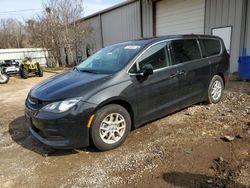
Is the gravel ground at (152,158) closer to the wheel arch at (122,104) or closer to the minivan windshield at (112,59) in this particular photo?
the wheel arch at (122,104)

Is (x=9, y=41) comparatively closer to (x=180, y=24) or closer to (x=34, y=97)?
(x=180, y=24)

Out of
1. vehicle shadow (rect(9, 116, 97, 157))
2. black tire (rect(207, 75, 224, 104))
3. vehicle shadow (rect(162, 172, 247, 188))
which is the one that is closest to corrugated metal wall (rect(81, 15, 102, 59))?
vehicle shadow (rect(9, 116, 97, 157))

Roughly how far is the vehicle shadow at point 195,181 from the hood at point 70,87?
1541mm

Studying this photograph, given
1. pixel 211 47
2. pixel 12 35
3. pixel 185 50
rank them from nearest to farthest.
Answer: pixel 185 50 < pixel 211 47 < pixel 12 35

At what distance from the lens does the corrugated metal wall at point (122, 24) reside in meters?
13.5

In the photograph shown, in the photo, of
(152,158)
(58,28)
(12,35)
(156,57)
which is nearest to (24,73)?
(58,28)

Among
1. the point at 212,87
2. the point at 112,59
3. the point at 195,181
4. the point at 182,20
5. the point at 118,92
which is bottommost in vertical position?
the point at 195,181

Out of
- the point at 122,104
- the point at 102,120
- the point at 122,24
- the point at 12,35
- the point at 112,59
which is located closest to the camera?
the point at 102,120

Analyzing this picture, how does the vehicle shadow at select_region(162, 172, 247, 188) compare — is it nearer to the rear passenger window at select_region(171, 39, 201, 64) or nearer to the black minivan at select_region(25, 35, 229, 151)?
the black minivan at select_region(25, 35, 229, 151)

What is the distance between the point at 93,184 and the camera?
256 centimetres

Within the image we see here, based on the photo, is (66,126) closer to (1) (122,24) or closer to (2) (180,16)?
(2) (180,16)

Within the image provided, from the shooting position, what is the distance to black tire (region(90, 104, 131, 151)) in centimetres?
310

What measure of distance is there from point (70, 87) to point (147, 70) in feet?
3.96

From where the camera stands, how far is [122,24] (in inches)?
585
